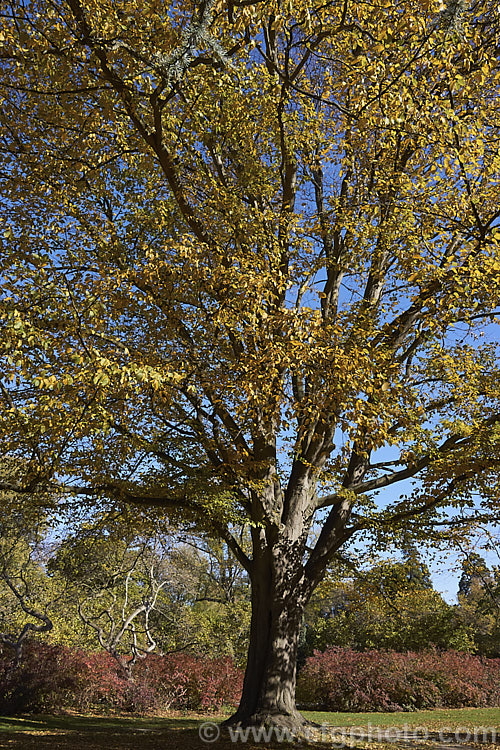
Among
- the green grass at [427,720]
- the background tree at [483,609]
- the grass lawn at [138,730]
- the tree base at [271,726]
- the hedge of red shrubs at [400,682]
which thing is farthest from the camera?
the hedge of red shrubs at [400,682]

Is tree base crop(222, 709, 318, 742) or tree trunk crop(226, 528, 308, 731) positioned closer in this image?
tree base crop(222, 709, 318, 742)

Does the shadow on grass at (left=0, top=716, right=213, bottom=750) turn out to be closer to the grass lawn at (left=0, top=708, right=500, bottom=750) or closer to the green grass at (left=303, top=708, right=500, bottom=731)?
the grass lawn at (left=0, top=708, right=500, bottom=750)

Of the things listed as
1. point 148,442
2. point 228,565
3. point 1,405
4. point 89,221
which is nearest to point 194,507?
point 148,442

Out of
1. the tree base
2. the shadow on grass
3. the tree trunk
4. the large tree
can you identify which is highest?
the large tree

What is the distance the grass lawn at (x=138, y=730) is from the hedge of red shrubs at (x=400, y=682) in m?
2.09

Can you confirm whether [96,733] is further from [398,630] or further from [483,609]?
[483,609]

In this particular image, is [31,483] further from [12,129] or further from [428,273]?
[428,273]

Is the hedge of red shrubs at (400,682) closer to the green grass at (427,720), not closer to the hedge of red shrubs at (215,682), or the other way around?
the hedge of red shrubs at (215,682)

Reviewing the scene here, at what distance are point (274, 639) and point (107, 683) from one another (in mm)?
6702

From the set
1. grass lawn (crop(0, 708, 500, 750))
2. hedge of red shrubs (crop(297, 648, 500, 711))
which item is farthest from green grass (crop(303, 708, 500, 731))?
hedge of red shrubs (crop(297, 648, 500, 711))

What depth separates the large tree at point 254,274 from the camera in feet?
17.6

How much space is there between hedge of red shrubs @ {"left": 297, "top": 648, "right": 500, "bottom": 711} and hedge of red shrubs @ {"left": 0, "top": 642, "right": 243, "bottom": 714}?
3.18 meters

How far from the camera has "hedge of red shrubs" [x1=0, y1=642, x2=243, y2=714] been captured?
10852 millimetres

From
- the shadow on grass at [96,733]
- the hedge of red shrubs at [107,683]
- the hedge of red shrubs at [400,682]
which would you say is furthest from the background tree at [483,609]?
the hedge of red shrubs at [107,683]
